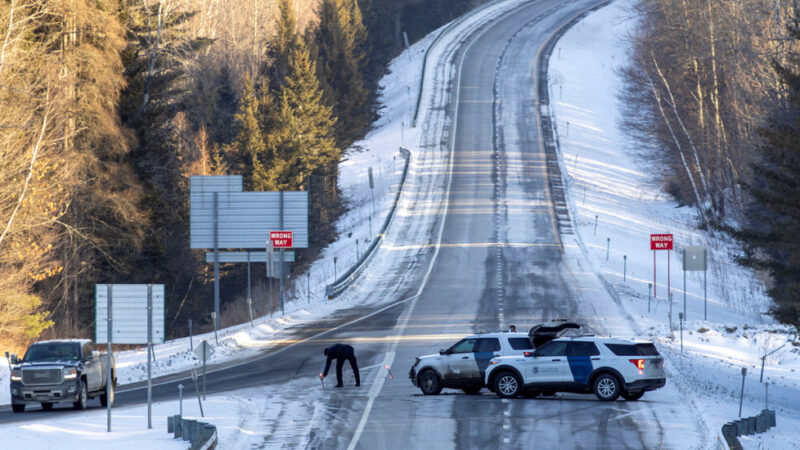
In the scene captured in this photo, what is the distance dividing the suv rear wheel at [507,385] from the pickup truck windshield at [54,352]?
1069 centimetres

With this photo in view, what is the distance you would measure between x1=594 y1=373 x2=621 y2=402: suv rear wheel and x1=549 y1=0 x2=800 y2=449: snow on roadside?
149 centimetres

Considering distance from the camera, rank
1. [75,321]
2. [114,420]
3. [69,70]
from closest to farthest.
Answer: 1. [114,420]
2. [69,70]
3. [75,321]

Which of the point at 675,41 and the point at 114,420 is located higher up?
the point at 675,41

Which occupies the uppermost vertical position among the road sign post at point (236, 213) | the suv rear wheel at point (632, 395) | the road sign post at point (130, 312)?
the road sign post at point (236, 213)

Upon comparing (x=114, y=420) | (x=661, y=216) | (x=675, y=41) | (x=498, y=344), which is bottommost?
(x=114, y=420)

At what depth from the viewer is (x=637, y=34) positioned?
302ft

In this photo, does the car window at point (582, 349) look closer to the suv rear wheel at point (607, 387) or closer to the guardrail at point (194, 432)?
the suv rear wheel at point (607, 387)

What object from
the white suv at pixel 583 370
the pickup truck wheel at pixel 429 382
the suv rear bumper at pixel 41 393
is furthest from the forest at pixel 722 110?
the suv rear bumper at pixel 41 393

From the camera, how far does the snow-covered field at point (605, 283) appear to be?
19.9 m

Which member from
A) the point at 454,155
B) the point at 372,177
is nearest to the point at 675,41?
the point at 454,155

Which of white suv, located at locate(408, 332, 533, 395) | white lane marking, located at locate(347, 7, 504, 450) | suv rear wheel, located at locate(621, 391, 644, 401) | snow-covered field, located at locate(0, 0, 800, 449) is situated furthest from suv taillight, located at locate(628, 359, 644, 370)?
white lane marking, located at locate(347, 7, 504, 450)

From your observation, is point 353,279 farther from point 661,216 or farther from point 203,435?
point 203,435

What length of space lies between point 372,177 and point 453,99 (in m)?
20.5

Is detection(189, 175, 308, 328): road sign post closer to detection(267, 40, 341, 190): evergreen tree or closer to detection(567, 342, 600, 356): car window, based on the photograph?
detection(267, 40, 341, 190): evergreen tree
